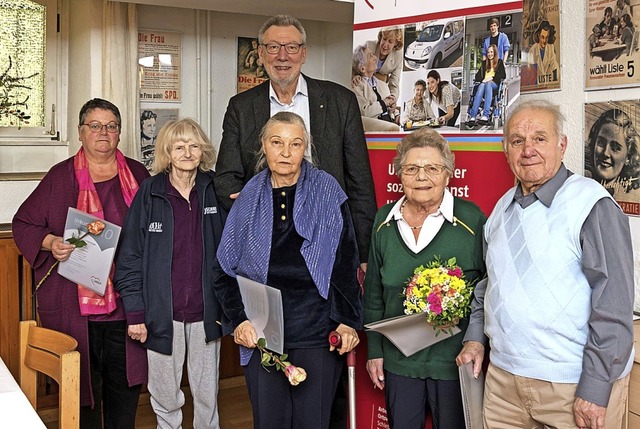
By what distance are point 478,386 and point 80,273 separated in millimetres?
1702

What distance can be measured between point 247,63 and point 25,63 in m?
1.38


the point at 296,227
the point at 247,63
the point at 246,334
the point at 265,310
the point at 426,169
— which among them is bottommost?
the point at 246,334

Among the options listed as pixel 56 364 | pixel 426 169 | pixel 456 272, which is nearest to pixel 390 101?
pixel 426 169

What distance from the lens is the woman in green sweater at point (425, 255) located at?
2.64m

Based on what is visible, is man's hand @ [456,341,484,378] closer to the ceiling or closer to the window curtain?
the ceiling

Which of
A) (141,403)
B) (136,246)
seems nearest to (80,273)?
(136,246)

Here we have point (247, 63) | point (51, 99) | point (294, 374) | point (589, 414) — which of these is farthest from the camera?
point (247, 63)

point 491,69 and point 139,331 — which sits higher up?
point 491,69

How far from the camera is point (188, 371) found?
10.1 ft

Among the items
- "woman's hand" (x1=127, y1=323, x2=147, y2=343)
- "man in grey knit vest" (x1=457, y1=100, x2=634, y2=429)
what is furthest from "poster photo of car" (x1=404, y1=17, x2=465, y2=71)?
"woman's hand" (x1=127, y1=323, x2=147, y2=343)

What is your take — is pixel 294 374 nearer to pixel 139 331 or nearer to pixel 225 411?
pixel 139 331

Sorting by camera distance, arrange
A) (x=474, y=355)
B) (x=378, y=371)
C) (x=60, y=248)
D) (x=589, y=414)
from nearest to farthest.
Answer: (x=589, y=414)
(x=474, y=355)
(x=378, y=371)
(x=60, y=248)

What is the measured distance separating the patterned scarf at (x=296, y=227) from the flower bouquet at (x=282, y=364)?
11cm

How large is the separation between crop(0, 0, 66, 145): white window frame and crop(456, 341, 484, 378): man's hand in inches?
120
